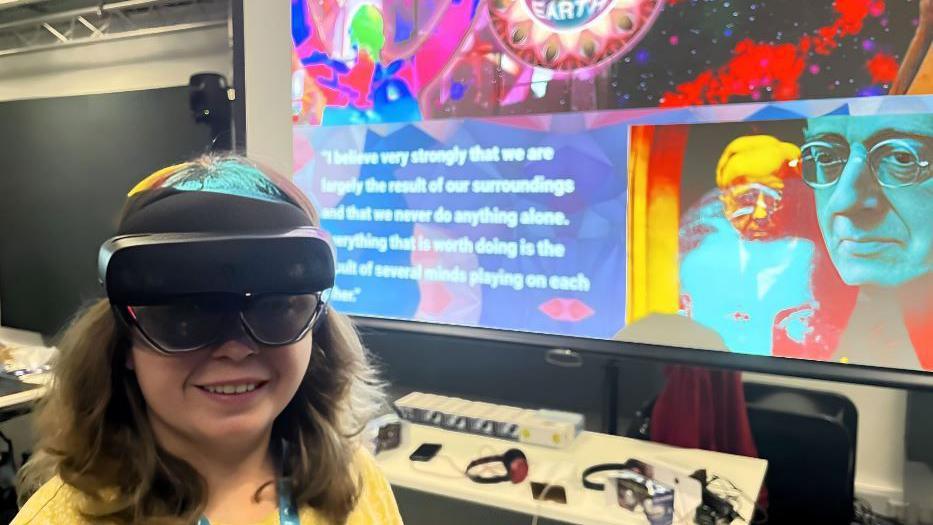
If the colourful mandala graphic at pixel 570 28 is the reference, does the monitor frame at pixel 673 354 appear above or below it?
below

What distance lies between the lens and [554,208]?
1.70 metres

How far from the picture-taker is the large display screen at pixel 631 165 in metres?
1.40

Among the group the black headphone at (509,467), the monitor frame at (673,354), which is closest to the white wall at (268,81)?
the monitor frame at (673,354)

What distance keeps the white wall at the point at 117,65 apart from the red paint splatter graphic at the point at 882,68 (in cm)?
227

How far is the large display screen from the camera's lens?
55.0 inches

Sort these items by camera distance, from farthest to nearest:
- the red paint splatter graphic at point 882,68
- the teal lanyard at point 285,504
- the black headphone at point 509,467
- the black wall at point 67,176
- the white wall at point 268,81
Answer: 1. the black wall at point 67,176
2. the white wall at point 268,81
3. the black headphone at point 509,467
4. the red paint splatter graphic at point 882,68
5. the teal lanyard at point 285,504

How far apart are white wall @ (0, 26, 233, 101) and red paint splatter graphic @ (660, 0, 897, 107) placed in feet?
6.43

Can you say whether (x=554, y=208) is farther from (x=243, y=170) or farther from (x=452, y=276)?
(x=243, y=170)

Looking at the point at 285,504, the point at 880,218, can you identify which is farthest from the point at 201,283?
the point at 880,218

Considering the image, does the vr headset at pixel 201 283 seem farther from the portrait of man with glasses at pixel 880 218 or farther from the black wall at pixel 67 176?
the black wall at pixel 67 176

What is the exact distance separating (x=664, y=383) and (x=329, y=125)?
119 centimetres

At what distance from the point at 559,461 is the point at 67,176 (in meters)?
2.77

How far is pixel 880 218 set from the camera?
4.60ft

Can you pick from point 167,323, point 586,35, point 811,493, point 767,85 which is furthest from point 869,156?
point 167,323
